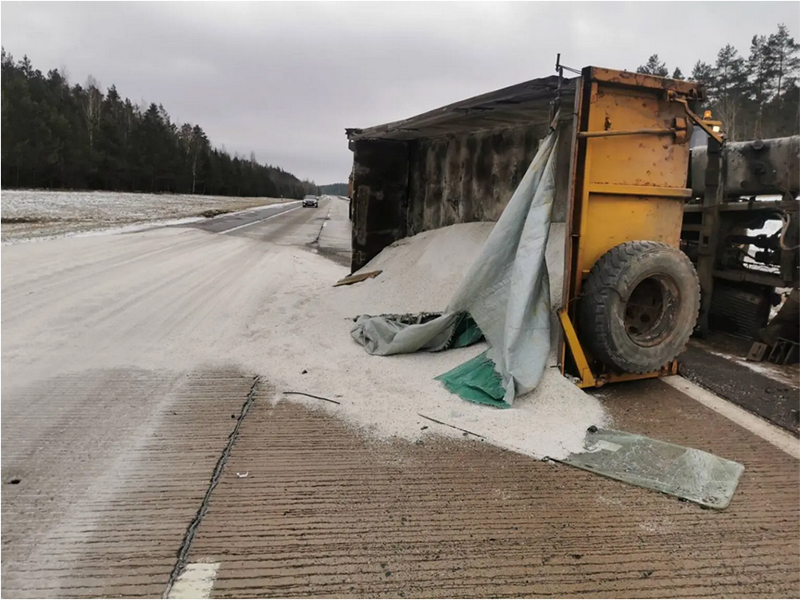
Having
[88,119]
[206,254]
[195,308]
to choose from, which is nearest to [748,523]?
[195,308]

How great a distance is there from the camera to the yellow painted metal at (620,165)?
15.6 ft

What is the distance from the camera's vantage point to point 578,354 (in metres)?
4.86

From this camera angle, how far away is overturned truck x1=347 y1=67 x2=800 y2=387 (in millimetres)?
4777

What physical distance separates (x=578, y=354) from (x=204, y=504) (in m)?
3.38

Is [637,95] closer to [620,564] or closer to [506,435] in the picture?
[506,435]

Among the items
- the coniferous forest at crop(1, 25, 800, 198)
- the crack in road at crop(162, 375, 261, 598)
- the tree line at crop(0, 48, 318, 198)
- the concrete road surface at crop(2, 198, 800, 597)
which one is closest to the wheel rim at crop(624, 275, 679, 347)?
the concrete road surface at crop(2, 198, 800, 597)

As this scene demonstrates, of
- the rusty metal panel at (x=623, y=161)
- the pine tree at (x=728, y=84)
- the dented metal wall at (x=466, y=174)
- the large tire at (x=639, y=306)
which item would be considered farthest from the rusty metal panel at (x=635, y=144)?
the pine tree at (x=728, y=84)

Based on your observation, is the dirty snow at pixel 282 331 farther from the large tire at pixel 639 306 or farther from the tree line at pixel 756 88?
the tree line at pixel 756 88

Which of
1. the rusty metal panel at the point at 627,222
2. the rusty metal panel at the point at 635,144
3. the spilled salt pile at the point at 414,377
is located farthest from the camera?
Answer: the rusty metal panel at the point at 627,222

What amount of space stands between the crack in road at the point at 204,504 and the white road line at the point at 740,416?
406 centimetres

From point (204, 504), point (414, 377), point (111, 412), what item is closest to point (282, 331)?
point (414, 377)

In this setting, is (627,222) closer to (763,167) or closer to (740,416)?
(740,416)

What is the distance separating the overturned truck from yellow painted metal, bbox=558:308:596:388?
13 millimetres

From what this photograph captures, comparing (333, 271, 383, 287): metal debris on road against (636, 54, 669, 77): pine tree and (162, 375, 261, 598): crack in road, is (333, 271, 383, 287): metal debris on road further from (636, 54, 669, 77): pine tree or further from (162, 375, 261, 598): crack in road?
(636, 54, 669, 77): pine tree
